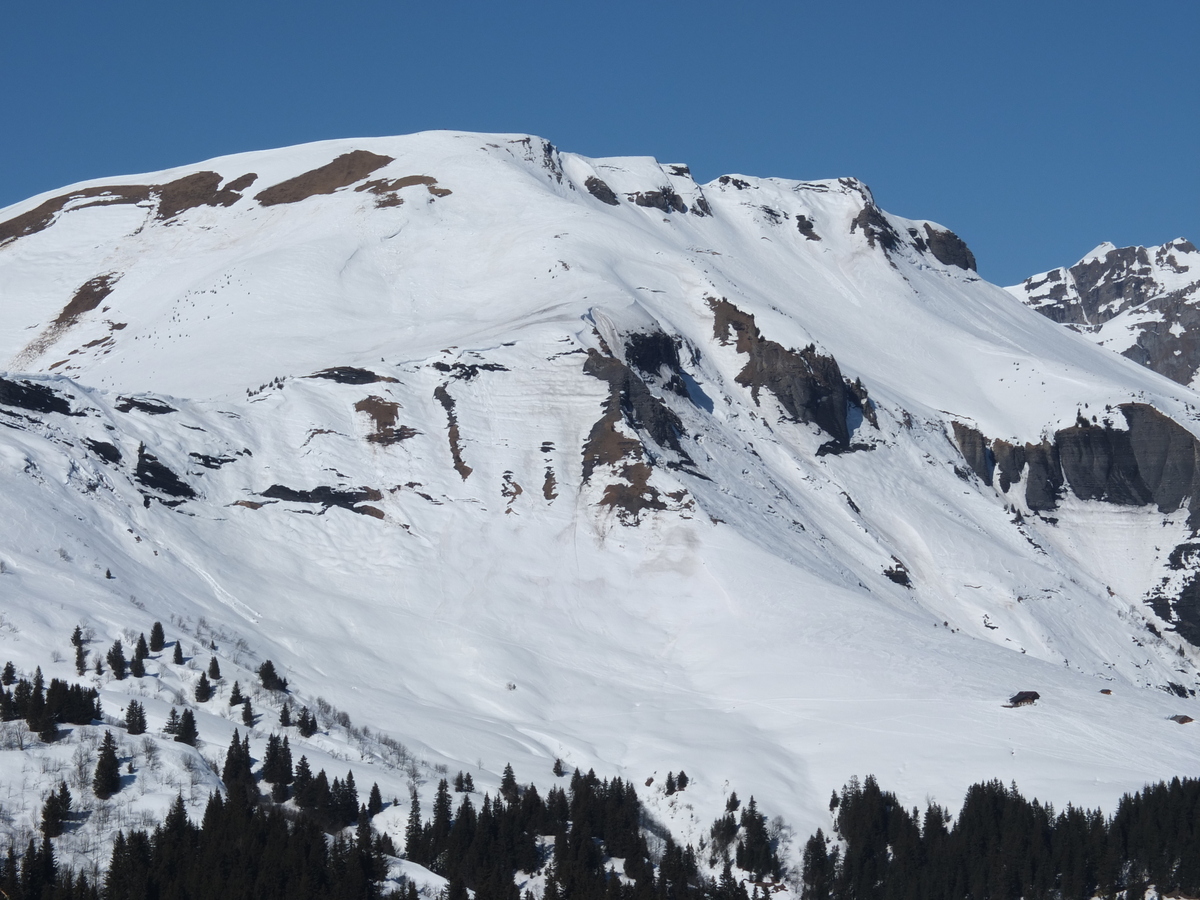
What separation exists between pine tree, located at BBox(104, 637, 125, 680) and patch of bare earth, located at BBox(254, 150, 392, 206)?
90.8m

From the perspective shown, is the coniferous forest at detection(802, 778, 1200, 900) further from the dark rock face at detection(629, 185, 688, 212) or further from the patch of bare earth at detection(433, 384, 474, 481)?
the dark rock face at detection(629, 185, 688, 212)

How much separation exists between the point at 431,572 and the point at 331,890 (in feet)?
128

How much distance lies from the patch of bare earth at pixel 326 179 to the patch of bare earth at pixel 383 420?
54.8 meters

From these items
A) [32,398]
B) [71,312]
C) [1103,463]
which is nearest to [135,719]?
[32,398]

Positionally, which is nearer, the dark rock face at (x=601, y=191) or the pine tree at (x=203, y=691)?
the pine tree at (x=203, y=691)

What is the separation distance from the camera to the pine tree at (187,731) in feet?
244

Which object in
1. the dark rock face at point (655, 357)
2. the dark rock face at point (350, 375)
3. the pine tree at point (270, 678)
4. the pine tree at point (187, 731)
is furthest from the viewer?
the dark rock face at point (655, 357)

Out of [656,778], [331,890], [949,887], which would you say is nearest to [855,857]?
[949,887]

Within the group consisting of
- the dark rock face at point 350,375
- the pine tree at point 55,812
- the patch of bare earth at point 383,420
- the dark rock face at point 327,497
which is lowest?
the pine tree at point 55,812

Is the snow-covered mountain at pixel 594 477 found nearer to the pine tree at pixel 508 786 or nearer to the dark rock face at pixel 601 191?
the dark rock face at pixel 601 191

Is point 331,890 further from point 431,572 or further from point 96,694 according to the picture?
point 431,572

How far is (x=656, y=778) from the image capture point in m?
84.6

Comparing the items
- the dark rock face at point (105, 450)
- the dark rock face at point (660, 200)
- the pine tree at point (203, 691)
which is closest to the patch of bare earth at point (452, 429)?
the dark rock face at point (105, 450)

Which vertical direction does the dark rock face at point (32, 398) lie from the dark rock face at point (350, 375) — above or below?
below
